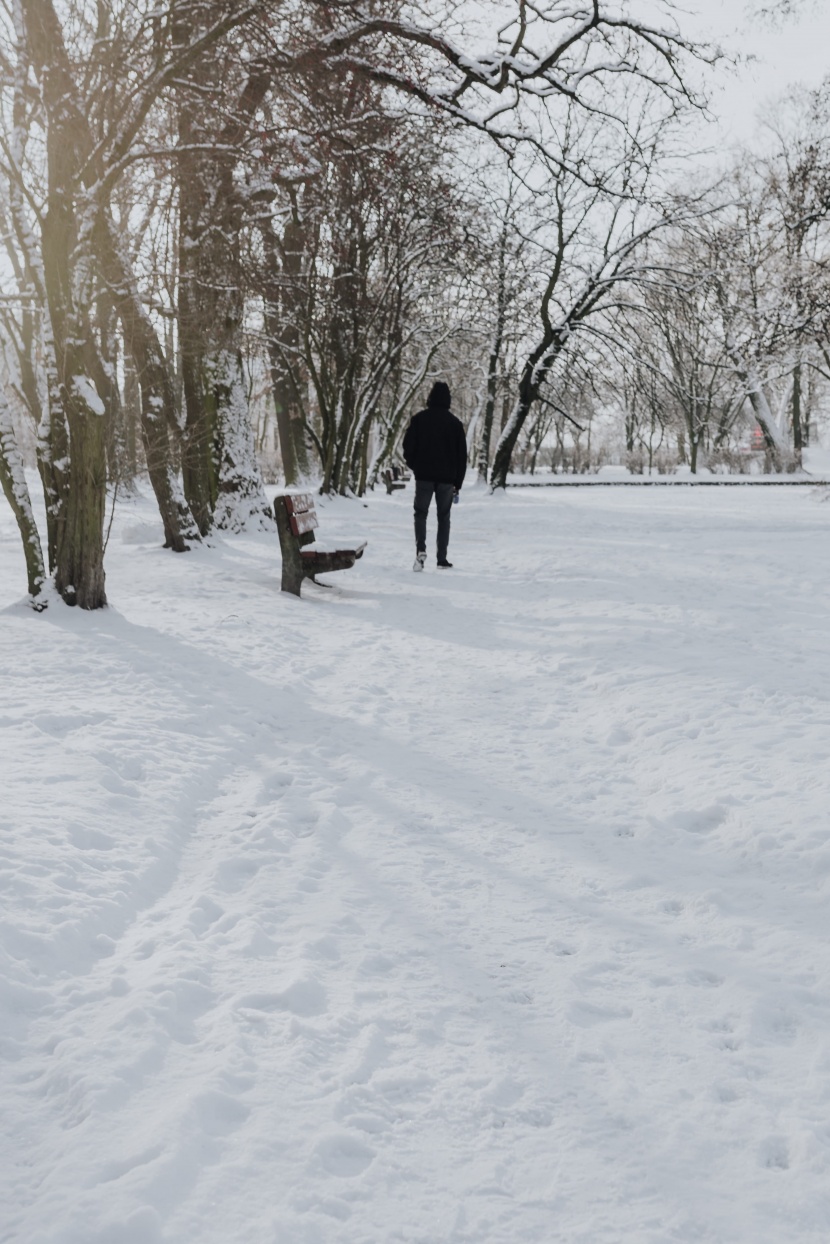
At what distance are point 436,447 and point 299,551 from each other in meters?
2.23

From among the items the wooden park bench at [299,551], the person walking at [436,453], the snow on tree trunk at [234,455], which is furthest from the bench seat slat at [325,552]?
the snow on tree trunk at [234,455]

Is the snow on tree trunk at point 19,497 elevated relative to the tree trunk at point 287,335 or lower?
lower

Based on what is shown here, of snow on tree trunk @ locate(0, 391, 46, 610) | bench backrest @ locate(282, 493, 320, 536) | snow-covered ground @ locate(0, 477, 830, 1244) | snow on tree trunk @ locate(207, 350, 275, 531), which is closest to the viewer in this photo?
snow-covered ground @ locate(0, 477, 830, 1244)

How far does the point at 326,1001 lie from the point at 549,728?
2.88 meters

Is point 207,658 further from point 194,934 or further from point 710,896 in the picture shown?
point 710,896

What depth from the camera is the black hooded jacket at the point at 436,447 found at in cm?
1039

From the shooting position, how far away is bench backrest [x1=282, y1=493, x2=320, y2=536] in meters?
9.07

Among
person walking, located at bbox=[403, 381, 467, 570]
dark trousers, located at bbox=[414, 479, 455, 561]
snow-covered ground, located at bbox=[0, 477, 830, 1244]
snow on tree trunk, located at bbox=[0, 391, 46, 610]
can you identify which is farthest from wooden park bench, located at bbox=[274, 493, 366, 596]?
snow on tree trunk, located at bbox=[0, 391, 46, 610]

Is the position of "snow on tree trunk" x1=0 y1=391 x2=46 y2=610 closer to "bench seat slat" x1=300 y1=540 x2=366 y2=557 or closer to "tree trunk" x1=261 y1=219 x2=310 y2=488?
"bench seat slat" x1=300 y1=540 x2=366 y2=557

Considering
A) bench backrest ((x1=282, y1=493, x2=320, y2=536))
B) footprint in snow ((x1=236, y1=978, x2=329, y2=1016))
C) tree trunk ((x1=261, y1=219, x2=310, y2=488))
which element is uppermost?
tree trunk ((x1=261, y1=219, x2=310, y2=488))

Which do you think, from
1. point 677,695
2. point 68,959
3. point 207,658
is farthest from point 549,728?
point 68,959

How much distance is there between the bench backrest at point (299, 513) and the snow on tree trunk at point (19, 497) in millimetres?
2395

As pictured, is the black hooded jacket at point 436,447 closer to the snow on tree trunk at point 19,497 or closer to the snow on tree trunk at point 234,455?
the snow on tree trunk at point 234,455

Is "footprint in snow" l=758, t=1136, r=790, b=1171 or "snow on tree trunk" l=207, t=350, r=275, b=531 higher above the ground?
"snow on tree trunk" l=207, t=350, r=275, b=531
